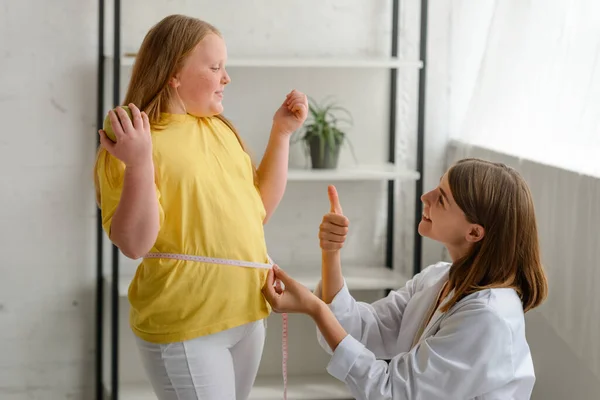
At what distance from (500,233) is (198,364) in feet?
1.99

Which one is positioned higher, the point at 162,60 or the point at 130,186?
the point at 162,60

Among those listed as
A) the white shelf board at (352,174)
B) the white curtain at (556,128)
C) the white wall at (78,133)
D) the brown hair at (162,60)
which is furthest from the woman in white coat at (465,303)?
the white wall at (78,133)

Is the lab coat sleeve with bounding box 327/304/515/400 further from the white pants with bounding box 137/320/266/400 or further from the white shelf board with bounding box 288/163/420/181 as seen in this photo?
the white shelf board with bounding box 288/163/420/181

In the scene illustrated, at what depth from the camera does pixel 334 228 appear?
1594mm

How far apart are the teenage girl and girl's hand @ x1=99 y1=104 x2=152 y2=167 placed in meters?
0.14

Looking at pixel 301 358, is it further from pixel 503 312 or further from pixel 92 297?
pixel 503 312

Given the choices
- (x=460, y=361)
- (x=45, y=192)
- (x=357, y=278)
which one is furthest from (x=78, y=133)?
(x=460, y=361)

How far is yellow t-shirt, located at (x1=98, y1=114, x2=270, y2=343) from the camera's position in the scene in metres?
1.60

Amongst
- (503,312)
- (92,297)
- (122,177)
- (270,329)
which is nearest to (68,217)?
(92,297)

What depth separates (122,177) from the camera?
1.57 metres

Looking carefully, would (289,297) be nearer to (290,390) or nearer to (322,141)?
(322,141)

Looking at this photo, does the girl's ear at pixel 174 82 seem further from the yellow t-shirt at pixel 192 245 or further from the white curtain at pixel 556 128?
the white curtain at pixel 556 128

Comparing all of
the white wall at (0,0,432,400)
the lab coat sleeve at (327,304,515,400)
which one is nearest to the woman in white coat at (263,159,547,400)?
the lab coat sleeve at (327,304,515,400)

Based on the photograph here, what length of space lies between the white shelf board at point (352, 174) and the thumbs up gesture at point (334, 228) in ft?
3.38
